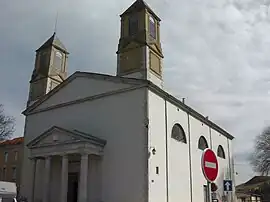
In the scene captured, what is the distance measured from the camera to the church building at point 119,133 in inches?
874

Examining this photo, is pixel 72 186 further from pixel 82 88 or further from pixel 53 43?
pixel 53 43

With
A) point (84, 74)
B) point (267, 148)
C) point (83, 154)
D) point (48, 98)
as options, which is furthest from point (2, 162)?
point (267, 148)

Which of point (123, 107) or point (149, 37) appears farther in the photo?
point (149, 37)

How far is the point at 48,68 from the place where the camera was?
31109 millimetres

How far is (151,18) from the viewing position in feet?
92.4

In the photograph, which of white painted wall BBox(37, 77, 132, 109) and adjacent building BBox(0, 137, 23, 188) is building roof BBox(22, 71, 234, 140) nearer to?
white painted wall BBox(37, 77, 132, 109)

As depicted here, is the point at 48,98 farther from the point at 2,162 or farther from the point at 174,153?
the point at 2,162

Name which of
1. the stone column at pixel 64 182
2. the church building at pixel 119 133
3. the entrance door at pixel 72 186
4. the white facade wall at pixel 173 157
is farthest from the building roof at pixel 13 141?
the white facade wall at pixel 173 157

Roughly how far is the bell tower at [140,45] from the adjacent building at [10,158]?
22.4 meters

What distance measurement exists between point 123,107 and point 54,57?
11.3m

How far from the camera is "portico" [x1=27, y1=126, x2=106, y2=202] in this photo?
2180cm

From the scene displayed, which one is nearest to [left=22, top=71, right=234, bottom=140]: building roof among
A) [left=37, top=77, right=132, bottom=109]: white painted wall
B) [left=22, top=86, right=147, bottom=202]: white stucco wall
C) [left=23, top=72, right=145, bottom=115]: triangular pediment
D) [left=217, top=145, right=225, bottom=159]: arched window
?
[left=23, top=72, right=145, bottom=115]: triangular pediment

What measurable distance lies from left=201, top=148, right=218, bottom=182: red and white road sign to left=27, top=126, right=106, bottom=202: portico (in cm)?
1071

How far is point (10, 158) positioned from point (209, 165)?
36892 mm
